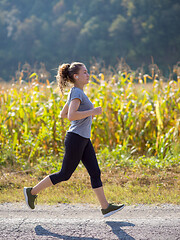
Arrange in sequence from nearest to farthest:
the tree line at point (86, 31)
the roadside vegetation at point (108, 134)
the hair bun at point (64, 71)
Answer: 1. the hair bun at point (64, 71)
2. the roadside vegetation at point (108, 134)
3. the tree line at point (86, 31)

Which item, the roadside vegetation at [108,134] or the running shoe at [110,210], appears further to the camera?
the roadside vegetation at [108,134]

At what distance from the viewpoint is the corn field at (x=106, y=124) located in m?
6.06

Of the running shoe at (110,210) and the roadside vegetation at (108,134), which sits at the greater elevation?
the roadside vegetation at (108,134)

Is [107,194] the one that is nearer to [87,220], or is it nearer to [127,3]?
[87,220]

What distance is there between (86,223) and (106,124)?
10.7 feet

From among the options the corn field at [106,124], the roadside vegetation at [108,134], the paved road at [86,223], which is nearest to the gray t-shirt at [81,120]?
the paved road at [86,223]

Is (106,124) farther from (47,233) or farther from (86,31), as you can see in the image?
(86,31)

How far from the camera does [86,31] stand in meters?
39.7

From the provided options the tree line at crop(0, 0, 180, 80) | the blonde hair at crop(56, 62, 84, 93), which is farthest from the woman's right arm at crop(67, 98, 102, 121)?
the tree line at crop(0, 0, 180, 80)

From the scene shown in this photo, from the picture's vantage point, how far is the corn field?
6059 mm

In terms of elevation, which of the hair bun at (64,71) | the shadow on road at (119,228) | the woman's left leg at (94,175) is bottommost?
the shadow on road at (119,228)

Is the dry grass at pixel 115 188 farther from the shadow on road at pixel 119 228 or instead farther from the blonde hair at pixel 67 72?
the blonde hair at pixel 67 72

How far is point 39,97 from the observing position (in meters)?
7.09

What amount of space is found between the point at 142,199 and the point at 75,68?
1703mm
